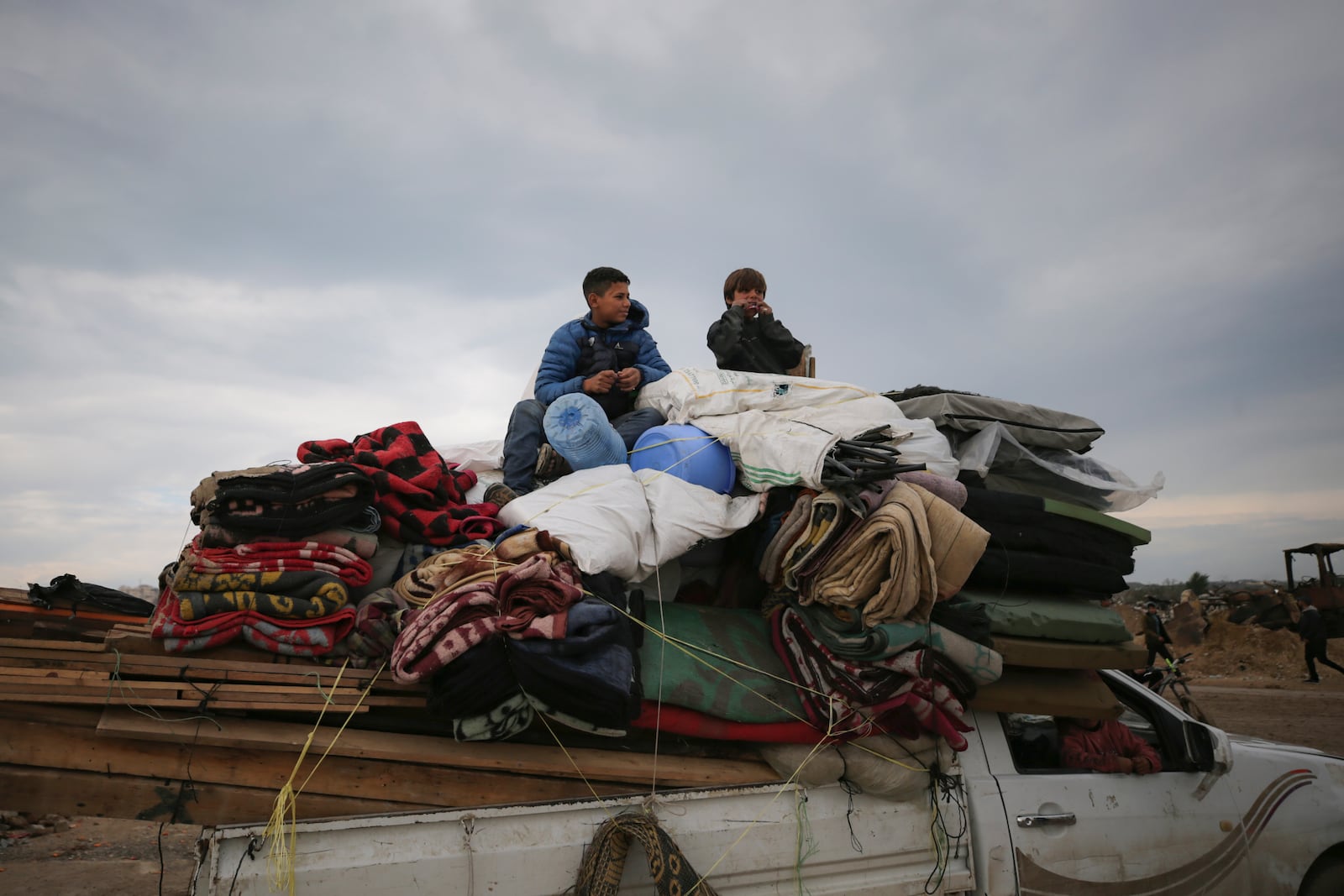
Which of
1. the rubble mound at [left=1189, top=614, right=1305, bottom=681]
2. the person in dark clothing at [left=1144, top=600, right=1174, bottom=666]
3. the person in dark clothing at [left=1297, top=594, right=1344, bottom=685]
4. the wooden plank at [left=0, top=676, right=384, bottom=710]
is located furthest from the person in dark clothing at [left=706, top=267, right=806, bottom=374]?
the rubble mound at [left=1189, top=614, right=1305, bottom=681]

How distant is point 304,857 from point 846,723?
1704 mm

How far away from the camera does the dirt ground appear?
4934 millimetres

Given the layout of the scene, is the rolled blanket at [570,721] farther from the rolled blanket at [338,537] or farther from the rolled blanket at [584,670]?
the rolled blanket at [338,537]

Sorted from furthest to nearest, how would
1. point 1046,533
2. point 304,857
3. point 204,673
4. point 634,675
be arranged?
point 1046,533
point 634,675
point 204,673
point 304,857

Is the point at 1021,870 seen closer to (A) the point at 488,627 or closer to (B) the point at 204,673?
(A) the point at 488,627

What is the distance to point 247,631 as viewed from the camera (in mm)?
2369

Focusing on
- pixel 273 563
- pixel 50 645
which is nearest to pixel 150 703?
pixel 50 645

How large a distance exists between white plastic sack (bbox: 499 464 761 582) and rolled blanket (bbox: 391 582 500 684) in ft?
1.37

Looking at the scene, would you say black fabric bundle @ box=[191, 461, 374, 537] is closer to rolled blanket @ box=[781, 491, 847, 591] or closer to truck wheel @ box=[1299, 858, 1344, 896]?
rolled blanket @ box=[781, 491, 847, 591]

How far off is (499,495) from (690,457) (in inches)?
33.6

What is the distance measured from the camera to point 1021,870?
9.52 ft

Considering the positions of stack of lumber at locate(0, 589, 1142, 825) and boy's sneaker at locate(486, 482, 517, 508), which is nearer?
stack of lumber at locate(0, 589, 1142, 825)

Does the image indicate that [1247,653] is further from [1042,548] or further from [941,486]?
[941,486]

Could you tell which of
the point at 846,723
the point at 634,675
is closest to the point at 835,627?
the point at 846,723
